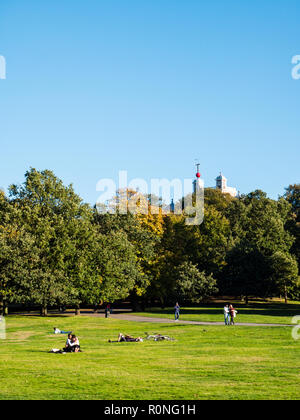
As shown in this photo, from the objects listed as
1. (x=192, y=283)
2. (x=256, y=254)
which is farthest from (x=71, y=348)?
(x=256, y=254)

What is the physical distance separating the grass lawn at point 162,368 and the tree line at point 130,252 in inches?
811

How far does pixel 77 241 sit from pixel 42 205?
6.58m

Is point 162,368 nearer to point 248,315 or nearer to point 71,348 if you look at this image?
point 71,348

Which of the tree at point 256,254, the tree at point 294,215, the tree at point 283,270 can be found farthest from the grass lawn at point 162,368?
the tree at point 294,215

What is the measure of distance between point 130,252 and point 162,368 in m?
48.2

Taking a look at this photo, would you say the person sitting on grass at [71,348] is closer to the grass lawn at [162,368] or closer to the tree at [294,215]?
the grass lawn at [162,368]

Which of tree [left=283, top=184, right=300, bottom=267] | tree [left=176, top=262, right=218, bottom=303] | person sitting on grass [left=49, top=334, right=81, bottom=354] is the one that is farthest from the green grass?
person sitting on grass [left=49, top=334, right=81, bottom=354]

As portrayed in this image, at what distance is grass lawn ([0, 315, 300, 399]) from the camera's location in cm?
1630

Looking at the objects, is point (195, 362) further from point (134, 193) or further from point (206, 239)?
point (134, 193)

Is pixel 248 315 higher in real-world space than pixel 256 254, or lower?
lower

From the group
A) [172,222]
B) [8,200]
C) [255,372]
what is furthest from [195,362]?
[172,222]

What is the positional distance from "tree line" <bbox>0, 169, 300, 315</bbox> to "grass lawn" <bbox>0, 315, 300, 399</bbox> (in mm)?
20603

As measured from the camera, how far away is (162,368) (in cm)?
2108

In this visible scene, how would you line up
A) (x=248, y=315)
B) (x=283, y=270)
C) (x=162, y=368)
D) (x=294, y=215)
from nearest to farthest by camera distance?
(x=162, y=368) → (x=248, y=315) → (x=283, y=270) → (x=294, y=215)
